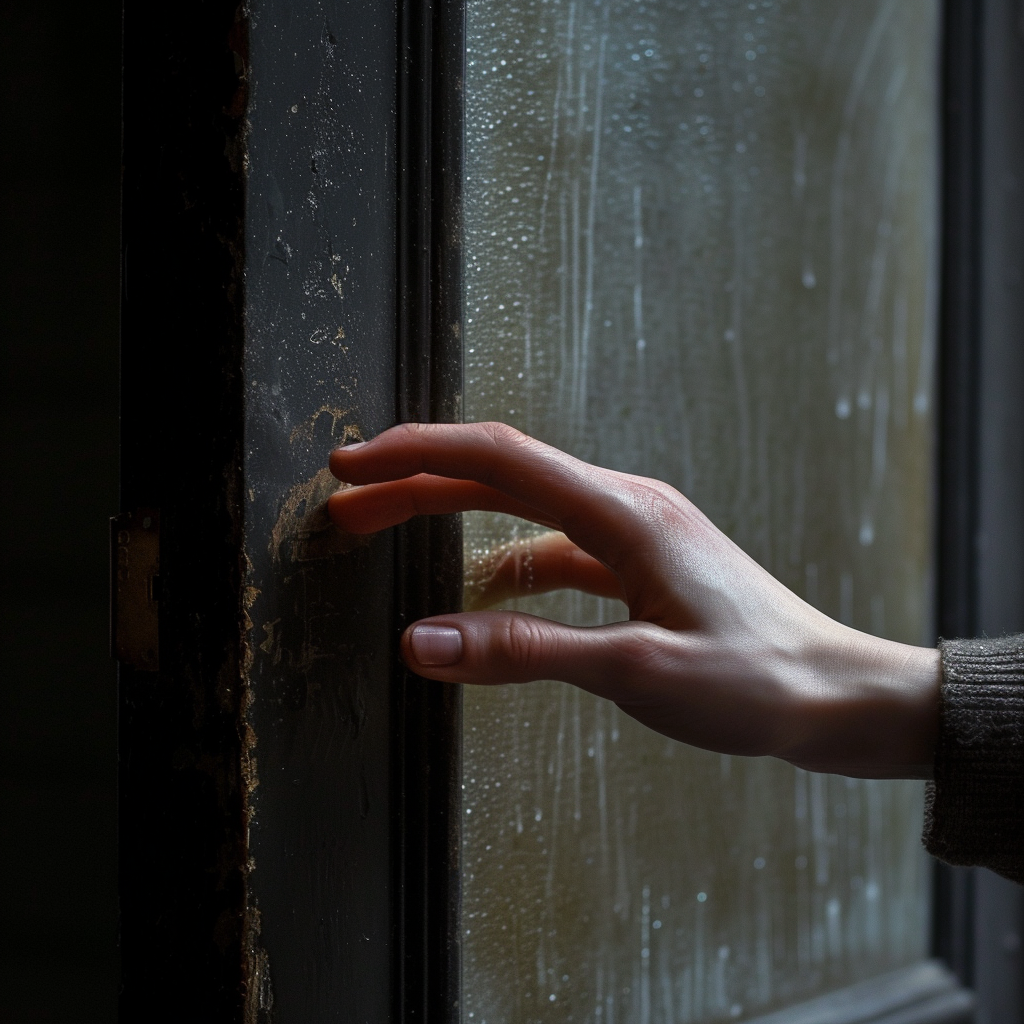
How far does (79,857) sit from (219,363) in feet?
2.58

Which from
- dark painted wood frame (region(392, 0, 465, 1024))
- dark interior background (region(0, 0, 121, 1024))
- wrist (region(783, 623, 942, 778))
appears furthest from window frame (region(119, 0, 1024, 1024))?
dark interior background (region(0, 0, 121, 1024))

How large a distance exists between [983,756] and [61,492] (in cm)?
93

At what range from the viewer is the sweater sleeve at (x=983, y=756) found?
57cm

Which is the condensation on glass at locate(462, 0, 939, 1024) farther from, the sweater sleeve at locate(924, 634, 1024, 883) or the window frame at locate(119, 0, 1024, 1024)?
the sweater sleeve at locate(924, 634, 1024, 883)

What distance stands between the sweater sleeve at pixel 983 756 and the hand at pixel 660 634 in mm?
14

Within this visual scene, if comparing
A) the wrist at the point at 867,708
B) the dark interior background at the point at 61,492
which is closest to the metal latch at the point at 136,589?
the wrist at the point at 867,708

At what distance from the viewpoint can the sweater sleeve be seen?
57 centimetres

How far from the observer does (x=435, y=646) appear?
475 mm

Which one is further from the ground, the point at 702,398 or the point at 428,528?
the point at 702,398

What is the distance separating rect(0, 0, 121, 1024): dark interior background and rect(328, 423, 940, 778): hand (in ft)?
2.11

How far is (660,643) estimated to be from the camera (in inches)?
19.7

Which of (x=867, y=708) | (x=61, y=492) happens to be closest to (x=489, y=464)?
(x=867, y=708)

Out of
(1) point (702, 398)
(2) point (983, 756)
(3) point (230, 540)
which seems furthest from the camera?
(1) point (702, 398)

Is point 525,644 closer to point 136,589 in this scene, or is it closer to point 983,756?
point 136,589
